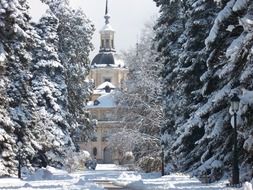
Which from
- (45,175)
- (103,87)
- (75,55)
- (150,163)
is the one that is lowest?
(45,175)

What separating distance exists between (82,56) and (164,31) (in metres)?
18.7

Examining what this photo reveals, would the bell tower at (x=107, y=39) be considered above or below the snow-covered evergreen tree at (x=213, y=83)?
above

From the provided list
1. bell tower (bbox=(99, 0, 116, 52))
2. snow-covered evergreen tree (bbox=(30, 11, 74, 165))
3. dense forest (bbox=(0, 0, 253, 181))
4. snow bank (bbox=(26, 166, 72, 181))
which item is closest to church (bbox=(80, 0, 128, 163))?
bell tower (bbox=(99, 0, 116, 52))

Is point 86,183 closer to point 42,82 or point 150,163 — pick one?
point 42,82

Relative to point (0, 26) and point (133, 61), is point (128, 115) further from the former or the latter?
point (0, 26)

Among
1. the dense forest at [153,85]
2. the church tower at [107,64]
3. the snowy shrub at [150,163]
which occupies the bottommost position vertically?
the snowy shrub at [150,163]

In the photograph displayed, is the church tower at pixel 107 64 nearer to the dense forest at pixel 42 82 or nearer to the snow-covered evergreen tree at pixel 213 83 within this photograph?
the dense forest at pixel 42 82

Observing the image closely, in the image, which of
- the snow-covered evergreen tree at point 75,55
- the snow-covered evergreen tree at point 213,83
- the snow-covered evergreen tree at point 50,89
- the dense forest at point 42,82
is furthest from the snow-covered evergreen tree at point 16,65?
the snow-covered evergreen tree at point 75,55

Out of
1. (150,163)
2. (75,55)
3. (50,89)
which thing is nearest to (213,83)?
(50,89)

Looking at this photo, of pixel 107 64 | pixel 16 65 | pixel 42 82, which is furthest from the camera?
pixel 107 64

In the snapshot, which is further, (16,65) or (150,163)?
(150,163)

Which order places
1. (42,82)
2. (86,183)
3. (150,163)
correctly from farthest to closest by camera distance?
(150,163) → (42,82) → (86,183)

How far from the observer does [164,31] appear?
134 feet

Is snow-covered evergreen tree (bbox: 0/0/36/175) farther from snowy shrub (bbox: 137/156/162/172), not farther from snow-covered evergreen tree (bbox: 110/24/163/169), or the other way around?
snowy shrub (bbox: 137/156/162/172)
